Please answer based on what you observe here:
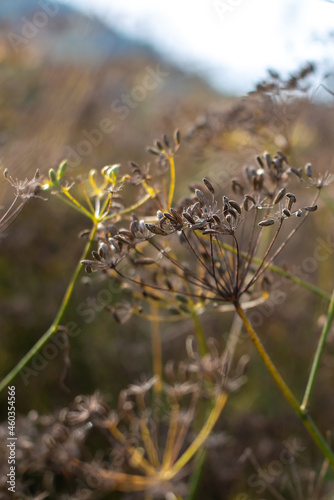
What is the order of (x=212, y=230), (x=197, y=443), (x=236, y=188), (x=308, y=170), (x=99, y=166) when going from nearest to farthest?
1. (x=212, y=230)
2. (x=308, y=170)
3. (x=236, y=188)
4. (x=197, y=443)
5. (x=99, y=166)

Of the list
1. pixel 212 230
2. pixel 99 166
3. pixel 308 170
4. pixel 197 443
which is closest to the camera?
pixel 212 230

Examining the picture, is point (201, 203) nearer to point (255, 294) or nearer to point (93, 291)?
point (255, 294)

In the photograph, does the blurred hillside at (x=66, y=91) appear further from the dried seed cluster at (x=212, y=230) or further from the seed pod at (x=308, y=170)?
the seed pod at (x=308, y=170)

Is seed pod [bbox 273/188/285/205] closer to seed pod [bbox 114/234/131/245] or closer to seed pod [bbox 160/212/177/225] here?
seed pod [bbox 160/212/177/225]

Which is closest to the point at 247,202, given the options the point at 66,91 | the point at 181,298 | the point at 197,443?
the point at 181,298

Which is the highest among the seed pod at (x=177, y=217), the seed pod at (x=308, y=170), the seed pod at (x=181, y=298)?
A: the seed pod at (x=308, y=170)

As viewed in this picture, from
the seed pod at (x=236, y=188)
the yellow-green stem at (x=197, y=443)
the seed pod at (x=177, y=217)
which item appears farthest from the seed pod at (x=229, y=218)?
the yellow-green stem at (x=197, y=443)

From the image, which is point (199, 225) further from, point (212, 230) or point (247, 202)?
point (247, 202)

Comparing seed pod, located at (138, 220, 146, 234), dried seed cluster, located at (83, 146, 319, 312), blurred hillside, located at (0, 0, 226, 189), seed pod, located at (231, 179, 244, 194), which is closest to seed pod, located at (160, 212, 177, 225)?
dried seed cluster, located at (83, 146, 319, 312)

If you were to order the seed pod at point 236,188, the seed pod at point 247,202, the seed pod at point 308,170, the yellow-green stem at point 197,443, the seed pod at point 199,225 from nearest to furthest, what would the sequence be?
the seed pod at point 199,225 → the seed pod at point 247,202 → the seed pod at point 308,170 → the seed pod at point 236,188 → the yellow-green stem at point 197,443

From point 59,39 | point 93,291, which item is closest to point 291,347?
point 93,291

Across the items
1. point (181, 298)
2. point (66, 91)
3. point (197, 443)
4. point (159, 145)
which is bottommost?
point (197, 443)
